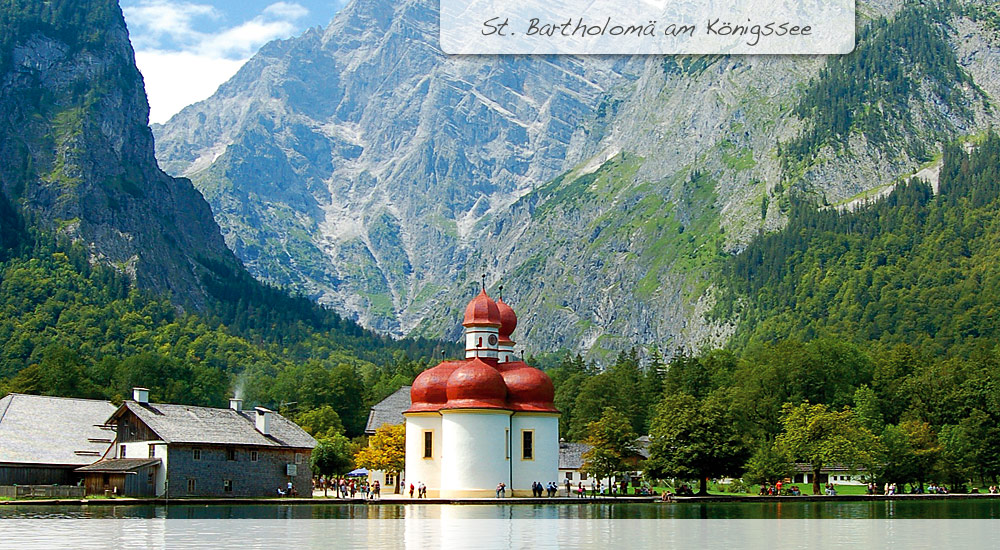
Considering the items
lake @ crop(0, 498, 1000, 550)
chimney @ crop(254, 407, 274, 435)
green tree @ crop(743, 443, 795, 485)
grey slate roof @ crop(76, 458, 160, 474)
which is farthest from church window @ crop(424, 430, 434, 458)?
green tree @ crop(743, 443, 795, 485)

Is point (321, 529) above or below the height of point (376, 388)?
below

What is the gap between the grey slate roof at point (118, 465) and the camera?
3501 inches

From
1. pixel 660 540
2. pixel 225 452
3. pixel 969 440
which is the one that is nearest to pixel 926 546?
pixel 660 540

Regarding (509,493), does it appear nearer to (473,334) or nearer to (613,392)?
(473,334)

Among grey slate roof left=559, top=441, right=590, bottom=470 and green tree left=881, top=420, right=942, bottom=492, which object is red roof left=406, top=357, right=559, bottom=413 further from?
green tree left=881, top=420, right=942, bottom=492

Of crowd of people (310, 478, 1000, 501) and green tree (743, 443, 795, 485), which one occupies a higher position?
green tree (743, 443, 795, 485)

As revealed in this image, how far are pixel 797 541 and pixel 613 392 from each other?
120 metres

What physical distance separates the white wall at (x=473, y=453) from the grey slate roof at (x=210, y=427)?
17.7m

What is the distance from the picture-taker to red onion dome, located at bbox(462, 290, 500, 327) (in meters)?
96.9

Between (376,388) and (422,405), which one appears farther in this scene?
(376,388)

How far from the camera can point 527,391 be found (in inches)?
3681

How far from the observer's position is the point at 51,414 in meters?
98.4

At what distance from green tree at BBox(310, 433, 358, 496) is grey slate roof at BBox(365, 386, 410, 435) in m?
14.0

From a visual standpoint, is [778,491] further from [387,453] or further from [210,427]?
[210,427]
